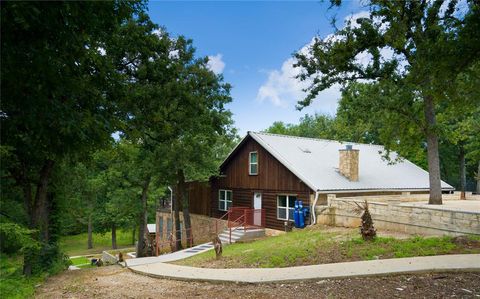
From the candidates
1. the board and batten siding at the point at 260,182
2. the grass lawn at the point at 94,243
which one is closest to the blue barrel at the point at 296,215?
the board and batten siding at the point at 260,182

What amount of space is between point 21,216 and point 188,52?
10021 mm

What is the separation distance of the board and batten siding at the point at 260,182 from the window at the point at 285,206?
240 mm

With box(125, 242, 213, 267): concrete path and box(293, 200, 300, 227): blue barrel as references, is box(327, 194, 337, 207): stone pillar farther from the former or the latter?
box(125, 242, 213, 267): concrete path

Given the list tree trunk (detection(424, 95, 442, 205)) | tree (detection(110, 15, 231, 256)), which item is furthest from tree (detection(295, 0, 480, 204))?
tree (detection(110, 15, 231, 256))

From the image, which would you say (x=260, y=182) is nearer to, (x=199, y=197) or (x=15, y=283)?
(x=199, y=197)

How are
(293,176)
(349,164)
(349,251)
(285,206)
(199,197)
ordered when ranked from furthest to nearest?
(199,197) → (349,164) → (285,206) → (293,176) → (349,251)

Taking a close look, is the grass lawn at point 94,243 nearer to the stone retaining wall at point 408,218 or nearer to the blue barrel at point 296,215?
the blue barrel at point 296,215

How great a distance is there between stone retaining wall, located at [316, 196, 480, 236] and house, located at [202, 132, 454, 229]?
62.0 inches

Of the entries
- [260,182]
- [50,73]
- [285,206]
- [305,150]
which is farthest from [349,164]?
[50,73]

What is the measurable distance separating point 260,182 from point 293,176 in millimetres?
2971

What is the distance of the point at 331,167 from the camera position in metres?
23.2

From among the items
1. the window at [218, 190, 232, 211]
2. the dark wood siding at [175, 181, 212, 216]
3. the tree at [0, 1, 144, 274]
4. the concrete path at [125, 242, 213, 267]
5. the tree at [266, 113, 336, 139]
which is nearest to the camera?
A: the tree at [0, 1, 144, 274]

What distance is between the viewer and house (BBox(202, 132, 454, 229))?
2072cm

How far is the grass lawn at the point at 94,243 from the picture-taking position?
42.8 meters
